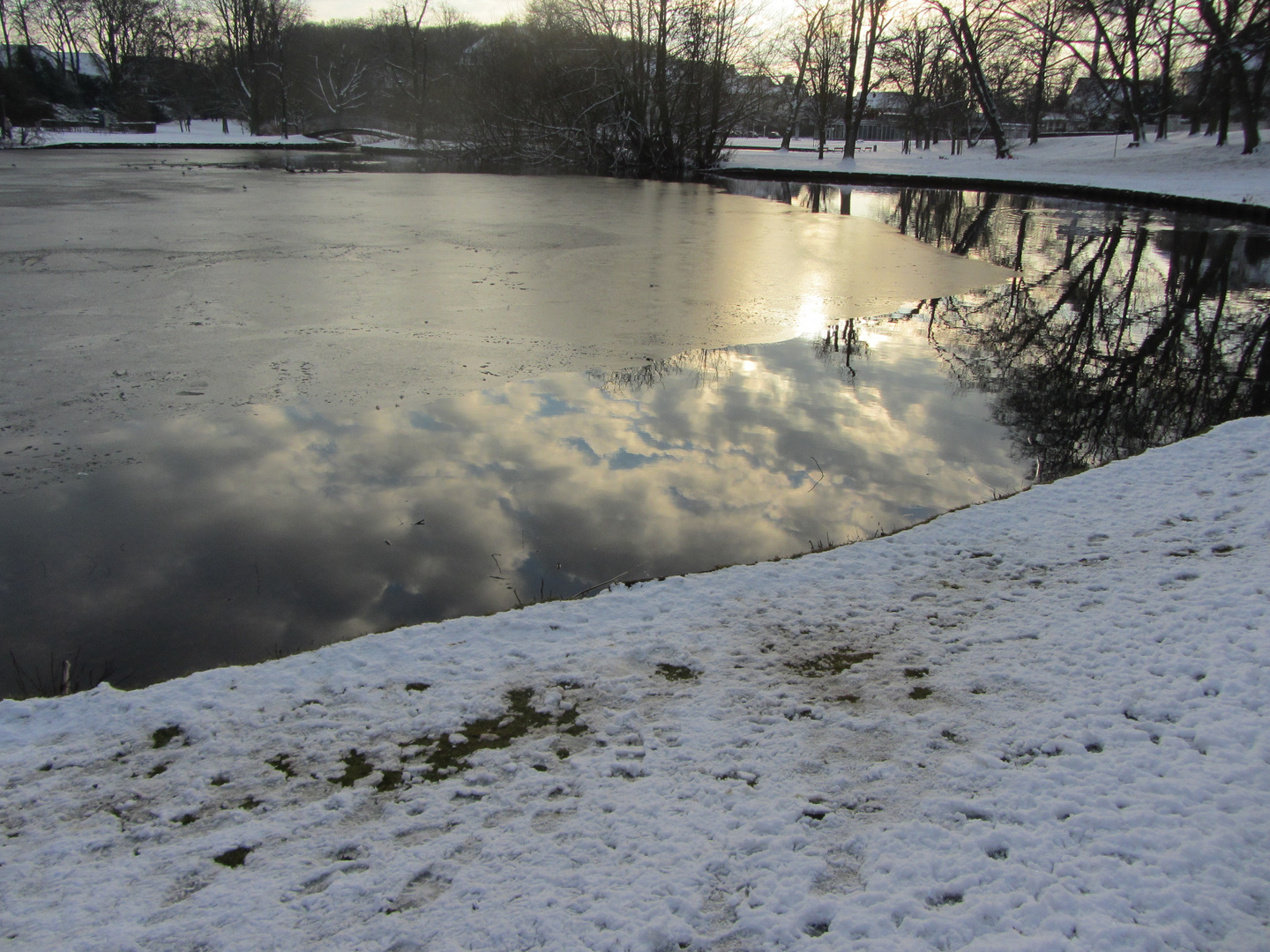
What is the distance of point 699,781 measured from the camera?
2.14 meters

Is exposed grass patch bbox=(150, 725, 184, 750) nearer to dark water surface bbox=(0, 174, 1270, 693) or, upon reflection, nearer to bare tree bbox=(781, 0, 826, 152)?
dark water surface bbox=(0, 174, 1270, 693)

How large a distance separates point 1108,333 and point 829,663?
665cm

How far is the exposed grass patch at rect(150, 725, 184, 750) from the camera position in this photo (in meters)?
2.31

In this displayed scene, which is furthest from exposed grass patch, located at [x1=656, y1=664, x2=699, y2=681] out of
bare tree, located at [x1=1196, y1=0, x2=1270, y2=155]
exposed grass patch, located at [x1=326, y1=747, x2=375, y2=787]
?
bare tree, located at [x1=1196, y1=0, x2=1270, y2=155]

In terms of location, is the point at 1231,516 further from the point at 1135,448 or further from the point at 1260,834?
the point at 1260,834

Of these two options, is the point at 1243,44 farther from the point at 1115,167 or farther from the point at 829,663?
the point at 829,663

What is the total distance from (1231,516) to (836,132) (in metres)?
87.7

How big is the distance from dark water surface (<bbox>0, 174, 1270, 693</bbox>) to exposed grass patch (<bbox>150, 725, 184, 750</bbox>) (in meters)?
0.60

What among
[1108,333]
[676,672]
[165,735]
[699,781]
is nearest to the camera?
[699,781]

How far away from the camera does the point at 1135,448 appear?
5.05 metres

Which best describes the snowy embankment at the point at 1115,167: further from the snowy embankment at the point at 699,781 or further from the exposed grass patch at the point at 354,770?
the exposed grass patch at the point at 354,770

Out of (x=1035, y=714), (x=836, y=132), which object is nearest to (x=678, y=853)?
(x=1035, y=714)

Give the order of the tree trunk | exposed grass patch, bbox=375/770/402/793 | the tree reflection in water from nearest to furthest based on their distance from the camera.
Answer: exposed grass patch, bbox=375/770/402/793 → the tree reflection in water → the tree trunk

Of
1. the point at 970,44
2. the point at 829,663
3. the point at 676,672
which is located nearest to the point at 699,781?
the point at 676,672
